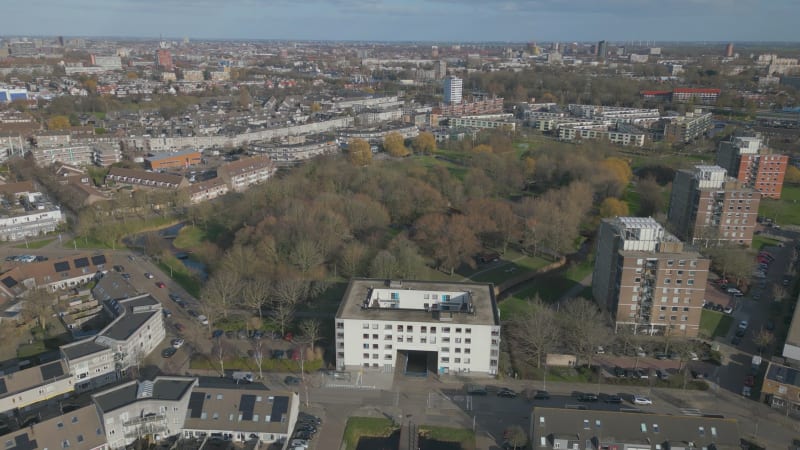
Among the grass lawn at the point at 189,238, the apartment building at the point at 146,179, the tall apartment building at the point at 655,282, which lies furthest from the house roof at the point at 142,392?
the apartment building at the point at 146,179

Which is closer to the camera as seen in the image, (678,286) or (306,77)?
(678,286)

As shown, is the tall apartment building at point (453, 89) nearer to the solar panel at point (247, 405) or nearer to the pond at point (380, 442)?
the pond at point (380, 442)

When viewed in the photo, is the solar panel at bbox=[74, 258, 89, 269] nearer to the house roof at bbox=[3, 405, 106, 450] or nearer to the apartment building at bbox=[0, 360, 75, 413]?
the apartment building at bbox=[0, 360, 75, 413]

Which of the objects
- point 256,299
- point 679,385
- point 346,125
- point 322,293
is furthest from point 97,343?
point 346,125

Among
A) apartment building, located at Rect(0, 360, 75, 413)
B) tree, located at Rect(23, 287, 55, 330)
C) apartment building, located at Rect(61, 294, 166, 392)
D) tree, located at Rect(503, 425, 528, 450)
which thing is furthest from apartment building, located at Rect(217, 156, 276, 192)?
tree, located at Rect(503, 425, 528, 450)

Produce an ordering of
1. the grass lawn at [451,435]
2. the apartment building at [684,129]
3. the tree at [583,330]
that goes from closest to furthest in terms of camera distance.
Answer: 1. the grass lawn at [451,435]
2. the tree at [583,330]
3. the apartment building at [684,129]

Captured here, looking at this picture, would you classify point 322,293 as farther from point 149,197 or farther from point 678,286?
point 149,197
